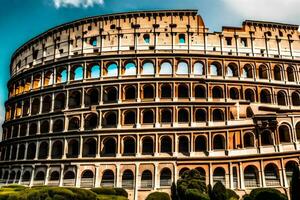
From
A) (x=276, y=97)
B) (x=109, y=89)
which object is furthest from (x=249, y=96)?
(x=109, y=89)

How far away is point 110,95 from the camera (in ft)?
118

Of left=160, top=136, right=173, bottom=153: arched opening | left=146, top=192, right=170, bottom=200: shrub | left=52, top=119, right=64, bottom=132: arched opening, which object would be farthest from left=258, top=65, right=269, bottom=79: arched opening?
left=52, top=119, right=64, bottom=132: arched opening

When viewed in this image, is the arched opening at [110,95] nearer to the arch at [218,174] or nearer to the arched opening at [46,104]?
the arched opening at [46,104]

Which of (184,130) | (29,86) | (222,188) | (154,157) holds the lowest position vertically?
(222,188)

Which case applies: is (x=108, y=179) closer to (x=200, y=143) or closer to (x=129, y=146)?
(x=129, y=146)

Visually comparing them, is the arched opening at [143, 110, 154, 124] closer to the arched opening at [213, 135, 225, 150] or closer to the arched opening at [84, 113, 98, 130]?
the arched opening at [84, 113, 98, 130]

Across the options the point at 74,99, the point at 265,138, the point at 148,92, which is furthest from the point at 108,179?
the point at 265,138

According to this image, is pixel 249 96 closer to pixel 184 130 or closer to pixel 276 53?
pixel 276 53

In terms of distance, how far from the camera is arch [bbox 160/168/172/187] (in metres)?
30.6

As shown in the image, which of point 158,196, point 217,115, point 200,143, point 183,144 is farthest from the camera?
point 217,115

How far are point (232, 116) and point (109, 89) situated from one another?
13554 millimetres

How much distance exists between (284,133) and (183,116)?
33.5ft

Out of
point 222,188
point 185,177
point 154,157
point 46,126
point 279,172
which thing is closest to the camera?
point 222,188

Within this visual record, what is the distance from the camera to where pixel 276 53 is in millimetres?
36781
